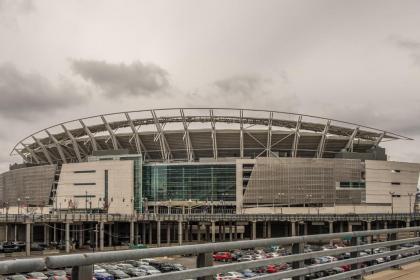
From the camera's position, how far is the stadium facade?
144750mm

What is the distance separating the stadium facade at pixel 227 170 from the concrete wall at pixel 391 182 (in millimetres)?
281

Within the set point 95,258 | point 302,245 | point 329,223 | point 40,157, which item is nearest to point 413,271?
point 302,245

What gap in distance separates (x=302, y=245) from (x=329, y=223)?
11731 centimetres

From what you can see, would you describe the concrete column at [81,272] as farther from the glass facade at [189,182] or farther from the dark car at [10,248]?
the glass facade at [189,182]

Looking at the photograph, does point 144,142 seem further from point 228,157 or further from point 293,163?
point 293,163

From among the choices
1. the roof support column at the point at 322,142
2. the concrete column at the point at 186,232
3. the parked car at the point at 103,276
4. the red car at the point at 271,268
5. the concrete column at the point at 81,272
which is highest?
the roof support column at the point at 322,142

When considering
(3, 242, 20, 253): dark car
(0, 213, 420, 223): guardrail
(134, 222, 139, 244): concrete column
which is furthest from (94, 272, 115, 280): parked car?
(134, 222, 139, 244): concrete column

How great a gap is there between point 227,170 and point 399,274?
13513 cm

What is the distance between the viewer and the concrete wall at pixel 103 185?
144m

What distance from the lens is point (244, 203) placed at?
14538 centimetres

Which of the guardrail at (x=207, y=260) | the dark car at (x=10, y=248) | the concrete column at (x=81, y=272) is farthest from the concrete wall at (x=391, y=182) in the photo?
the concrete column at (x=81, y=272)

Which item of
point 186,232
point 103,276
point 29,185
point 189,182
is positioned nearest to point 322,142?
point 189,182

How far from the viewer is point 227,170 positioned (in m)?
148

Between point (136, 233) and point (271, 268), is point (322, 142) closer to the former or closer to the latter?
point (136, 233)
